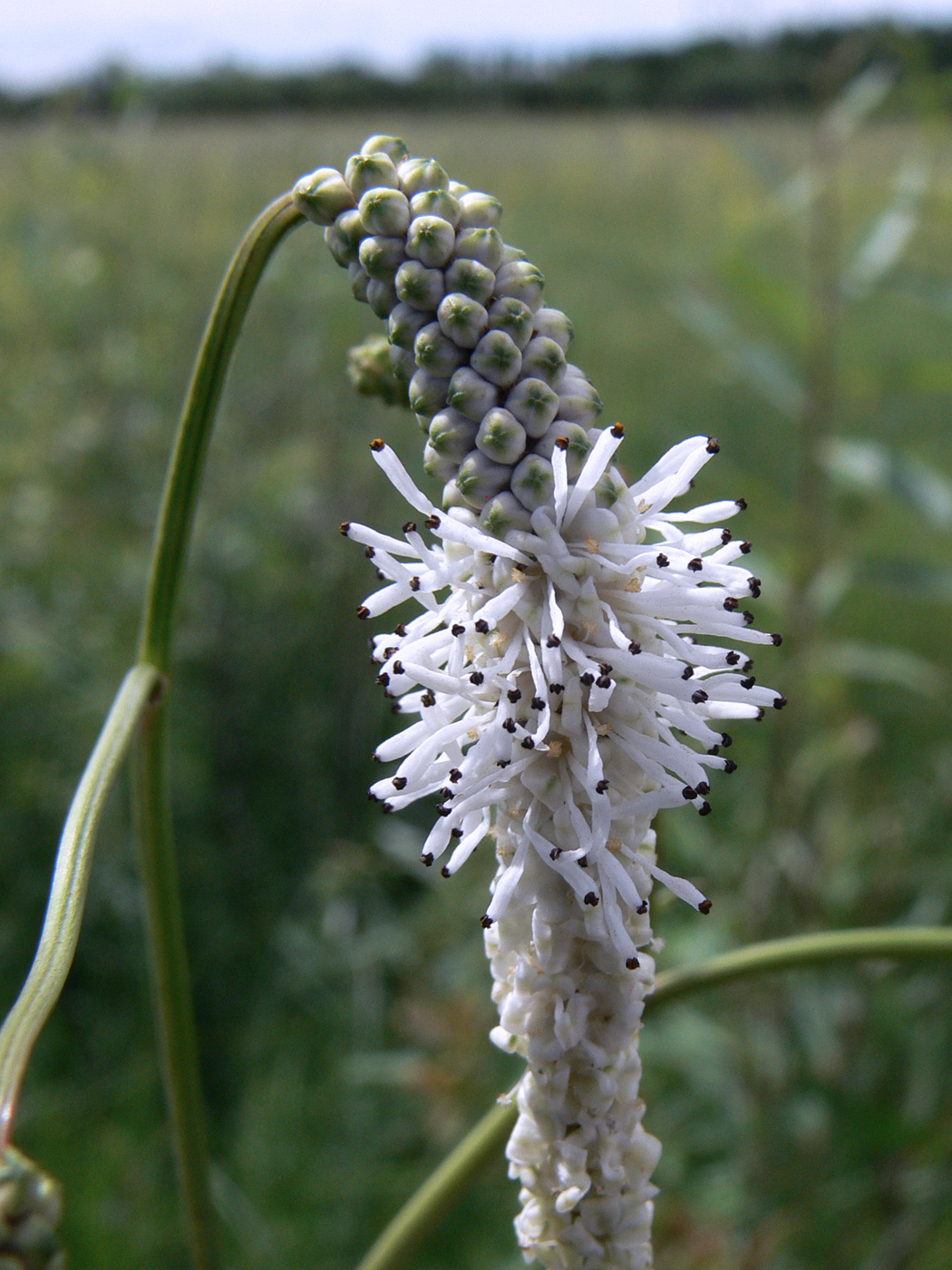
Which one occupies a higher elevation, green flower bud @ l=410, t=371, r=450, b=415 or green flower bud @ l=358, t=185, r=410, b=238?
green flower bud @ l=358, t=185, r=410, b=238

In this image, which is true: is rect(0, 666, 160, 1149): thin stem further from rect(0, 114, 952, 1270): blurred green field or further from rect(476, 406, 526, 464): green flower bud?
rect(0, 114, 952, 1270): blurred green field

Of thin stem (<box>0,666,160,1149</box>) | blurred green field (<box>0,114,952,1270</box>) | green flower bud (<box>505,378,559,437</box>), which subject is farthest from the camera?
blurred green field (<box>0,114,952,1270</box>)

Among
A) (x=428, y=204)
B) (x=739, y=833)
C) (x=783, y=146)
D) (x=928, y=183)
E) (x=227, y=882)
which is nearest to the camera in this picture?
(x=428, y=204)

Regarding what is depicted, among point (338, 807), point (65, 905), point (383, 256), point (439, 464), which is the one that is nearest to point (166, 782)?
point (65, 905)

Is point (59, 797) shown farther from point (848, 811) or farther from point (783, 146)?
point (783, 146)

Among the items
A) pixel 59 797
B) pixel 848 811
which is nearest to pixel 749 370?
pixel 848 811

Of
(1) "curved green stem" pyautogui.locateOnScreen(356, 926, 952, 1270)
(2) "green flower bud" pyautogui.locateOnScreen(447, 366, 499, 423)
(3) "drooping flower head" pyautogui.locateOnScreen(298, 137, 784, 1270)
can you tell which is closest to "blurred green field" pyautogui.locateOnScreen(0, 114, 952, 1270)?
(1) "curved green stem" pyautogui.locateOnScreen(356, 926, 952, 1270)
